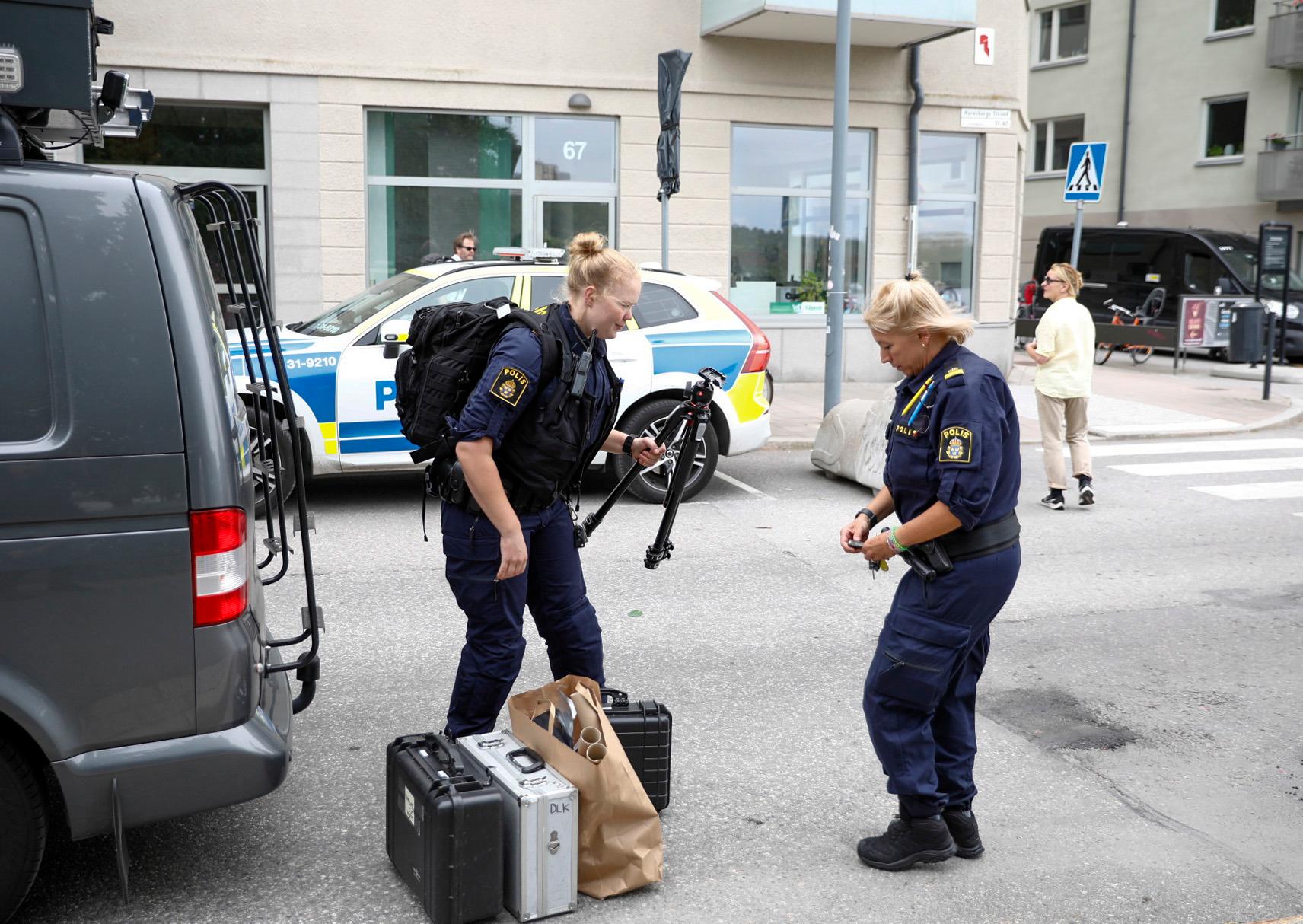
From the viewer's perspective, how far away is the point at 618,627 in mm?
6074

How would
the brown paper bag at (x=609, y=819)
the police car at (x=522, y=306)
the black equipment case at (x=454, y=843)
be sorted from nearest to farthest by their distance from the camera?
the black equipment case at (x=454, y=843) → the brown paper bag at (x=609, y=819) → the police car at (x=522, y=306)

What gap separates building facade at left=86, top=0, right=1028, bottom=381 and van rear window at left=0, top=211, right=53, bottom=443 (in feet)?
40.0

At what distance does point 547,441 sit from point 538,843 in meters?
1.14

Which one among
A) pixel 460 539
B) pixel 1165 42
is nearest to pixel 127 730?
pixel 460 539

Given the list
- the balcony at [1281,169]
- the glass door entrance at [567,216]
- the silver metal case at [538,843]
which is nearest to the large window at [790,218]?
the glass door entrance at [567,216]

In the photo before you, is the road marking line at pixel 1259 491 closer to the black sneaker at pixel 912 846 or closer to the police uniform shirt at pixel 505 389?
the black sneaker at pixel 912 846

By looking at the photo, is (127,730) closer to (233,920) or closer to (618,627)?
(233,920)

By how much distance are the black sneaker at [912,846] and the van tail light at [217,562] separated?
1.93 m

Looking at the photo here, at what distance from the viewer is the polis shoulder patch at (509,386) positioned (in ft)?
11.7

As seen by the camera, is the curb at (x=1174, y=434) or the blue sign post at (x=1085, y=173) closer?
the curb at (x=1174, y=434)

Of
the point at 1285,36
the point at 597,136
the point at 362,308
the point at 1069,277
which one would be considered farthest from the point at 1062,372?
the point at 1285,36

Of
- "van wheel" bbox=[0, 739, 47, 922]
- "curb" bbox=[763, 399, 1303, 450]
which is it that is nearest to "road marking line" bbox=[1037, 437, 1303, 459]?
"curb" bbox=[763, 399, 1303, 450]

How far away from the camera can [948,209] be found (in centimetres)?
1781

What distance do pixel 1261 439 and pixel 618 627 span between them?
973 cm
